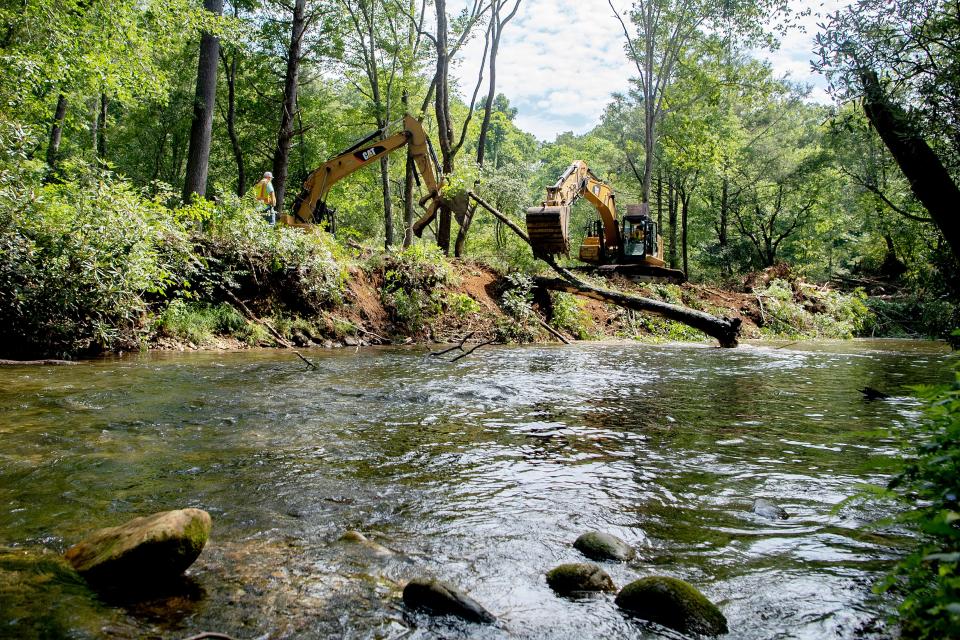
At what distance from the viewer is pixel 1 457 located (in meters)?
4.43

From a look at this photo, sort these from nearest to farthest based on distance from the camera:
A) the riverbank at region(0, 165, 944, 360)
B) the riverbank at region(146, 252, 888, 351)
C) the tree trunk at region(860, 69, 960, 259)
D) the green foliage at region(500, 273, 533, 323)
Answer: the tree trunk at region(860, 69, 960, 259) → the riverbank at region(0, 165, 944, 360) → the riverbank at region(146, 252, 888, 351) → the green foliage at region(500, 273, 533, 323)

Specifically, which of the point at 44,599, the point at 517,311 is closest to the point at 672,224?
the point at 517,311

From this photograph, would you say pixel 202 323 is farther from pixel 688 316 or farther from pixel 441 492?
pixel 688 316

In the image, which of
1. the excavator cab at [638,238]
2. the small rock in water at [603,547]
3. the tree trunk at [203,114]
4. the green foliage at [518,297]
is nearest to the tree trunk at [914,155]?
the small rock in water at [603,547]

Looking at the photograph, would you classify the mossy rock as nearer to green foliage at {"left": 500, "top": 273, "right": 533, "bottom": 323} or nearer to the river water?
the river water

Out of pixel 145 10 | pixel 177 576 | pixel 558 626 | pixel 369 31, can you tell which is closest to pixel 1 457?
pixel 177 576

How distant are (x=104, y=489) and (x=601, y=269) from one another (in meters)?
18.6

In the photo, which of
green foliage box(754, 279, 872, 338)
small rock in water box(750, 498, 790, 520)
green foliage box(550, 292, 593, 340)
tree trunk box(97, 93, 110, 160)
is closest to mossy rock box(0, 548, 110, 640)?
small rock in water box(750, 498, 790, 520)

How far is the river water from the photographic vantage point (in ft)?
8.62

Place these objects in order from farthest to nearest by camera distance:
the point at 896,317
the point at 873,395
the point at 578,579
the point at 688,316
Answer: the point at 896,317 < the point at 688,316 < the point at 873,395 < the point at 578,579

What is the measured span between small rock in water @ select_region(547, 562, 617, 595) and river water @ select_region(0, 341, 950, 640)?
0.09m

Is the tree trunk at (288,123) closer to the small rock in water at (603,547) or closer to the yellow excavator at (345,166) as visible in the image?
the yellow excavator at (345,166)

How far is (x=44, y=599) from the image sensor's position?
252 centimetres

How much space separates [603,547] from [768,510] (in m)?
1.35
